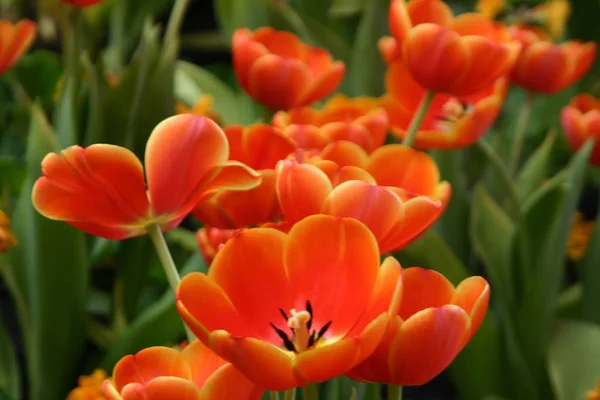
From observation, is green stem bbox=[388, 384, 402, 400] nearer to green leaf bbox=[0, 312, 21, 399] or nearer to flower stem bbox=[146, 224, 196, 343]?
flower stem bbox=[146, 224, 196, 343]

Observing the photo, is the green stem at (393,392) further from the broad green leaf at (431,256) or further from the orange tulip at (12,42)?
the orange tulip at (12,42)

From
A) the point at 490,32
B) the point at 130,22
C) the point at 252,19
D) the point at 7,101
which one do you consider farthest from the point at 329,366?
the point at 130,22

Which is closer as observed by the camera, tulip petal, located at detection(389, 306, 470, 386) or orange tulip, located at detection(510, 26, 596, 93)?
tulip petal, located at detection(389, 306, 470, 386)

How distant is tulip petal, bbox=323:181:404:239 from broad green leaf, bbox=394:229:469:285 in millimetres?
371

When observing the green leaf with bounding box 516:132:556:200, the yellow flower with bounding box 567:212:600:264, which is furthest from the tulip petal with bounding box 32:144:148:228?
the yellow flower with bounding box 567:212:600:264

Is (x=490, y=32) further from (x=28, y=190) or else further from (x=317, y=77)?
(x=28, y=190)

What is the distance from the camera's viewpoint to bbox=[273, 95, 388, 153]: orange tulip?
0.49 m

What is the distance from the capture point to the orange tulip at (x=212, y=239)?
439 millimetres

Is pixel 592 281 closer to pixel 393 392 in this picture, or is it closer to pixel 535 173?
pixel 535 173

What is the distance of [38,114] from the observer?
27.3 inches

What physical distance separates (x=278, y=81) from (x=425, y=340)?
384 millimetres

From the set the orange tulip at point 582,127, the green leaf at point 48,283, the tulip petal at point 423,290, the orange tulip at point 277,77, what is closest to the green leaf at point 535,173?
the orange tulip at point 582,127

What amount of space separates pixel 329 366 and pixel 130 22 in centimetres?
119

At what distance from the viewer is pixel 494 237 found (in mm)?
851
